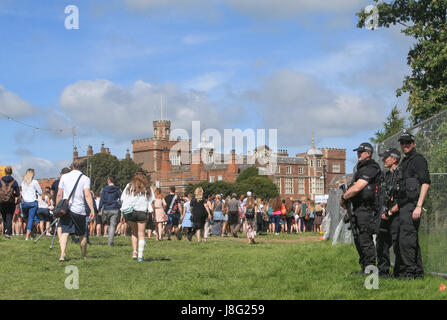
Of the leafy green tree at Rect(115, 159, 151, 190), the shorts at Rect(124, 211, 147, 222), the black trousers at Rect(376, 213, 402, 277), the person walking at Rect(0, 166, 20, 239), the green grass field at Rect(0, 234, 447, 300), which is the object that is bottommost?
the green grass field at Rect(0, 234, 447, 300)

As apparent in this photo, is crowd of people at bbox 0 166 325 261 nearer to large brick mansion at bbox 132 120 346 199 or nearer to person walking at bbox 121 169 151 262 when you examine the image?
person walking at bbox 121 169 151 262

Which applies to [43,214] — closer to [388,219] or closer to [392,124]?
[388,219]

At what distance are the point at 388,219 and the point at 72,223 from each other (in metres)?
6.09

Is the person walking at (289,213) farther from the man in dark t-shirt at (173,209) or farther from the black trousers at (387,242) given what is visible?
the black trousers at (387,242)

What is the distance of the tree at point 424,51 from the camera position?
1003 inches

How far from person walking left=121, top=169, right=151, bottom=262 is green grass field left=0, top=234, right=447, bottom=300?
41cm

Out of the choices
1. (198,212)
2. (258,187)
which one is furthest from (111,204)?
(258,187)

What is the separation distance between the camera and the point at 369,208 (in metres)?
9.72

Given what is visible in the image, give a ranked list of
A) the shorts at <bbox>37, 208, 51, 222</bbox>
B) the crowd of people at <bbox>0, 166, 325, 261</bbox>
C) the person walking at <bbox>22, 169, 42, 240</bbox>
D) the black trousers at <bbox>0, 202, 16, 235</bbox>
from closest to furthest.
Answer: the crowd of people at <bbox>0, 166, 325, 261</bbox> < the black trousers at <bbox>0, 202, 16, 235</bbox> < the person walking at <bbox>22, 169, 42, 240</bbox> < the shorts at <bbox>37, 208, 51, 222</bbox>

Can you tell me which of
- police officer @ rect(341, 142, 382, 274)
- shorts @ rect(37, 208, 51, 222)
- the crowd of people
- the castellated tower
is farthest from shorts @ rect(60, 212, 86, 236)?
the castellated tower

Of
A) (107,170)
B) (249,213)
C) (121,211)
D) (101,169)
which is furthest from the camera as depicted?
(107,170)

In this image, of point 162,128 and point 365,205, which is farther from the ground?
point 162,128

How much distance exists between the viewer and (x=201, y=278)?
9.87m

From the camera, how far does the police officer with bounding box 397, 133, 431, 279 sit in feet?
29.9
